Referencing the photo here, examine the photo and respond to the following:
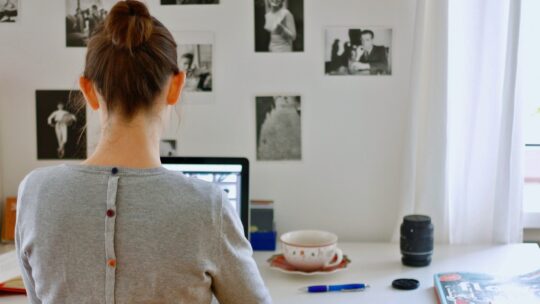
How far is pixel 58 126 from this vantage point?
1792 mm

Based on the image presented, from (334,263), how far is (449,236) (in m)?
0.37

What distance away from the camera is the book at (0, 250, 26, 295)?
1370 millimetres

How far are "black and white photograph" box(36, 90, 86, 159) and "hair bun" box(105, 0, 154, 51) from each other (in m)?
0.86

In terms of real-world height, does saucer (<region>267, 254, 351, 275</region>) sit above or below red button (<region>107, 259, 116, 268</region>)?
below

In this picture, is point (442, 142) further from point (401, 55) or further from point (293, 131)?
point (293, 131)

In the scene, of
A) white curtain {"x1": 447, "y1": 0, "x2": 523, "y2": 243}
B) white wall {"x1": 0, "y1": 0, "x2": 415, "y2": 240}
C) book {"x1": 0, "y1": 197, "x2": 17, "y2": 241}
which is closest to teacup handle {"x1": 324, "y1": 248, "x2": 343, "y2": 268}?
white wall {"x1": 0, "y1": 0, "x2": 415, "y2": 240}

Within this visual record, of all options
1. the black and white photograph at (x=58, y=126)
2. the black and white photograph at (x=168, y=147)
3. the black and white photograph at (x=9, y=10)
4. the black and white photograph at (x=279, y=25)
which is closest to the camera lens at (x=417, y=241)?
the black and white photograph at (x=279, y=25)

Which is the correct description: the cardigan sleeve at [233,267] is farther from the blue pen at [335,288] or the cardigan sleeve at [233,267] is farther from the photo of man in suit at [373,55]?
the photo of man in suit at [373,55]

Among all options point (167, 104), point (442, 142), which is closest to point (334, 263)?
point (442, 142)

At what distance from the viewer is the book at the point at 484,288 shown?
1.26 m

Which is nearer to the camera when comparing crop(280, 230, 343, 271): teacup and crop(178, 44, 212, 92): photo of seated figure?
crop(280, 230, 343, 271): teacup

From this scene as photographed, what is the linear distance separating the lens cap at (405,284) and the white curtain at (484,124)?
365 mm

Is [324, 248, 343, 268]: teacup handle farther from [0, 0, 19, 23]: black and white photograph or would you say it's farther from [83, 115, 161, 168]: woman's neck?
[0, 0, 19, 23]: black and white photograph

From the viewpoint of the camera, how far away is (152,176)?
912 mm
